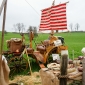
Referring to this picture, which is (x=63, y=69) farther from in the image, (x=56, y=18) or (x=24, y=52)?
(x=56, y=18)

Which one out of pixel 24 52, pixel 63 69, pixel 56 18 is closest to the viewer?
pixel 63 69

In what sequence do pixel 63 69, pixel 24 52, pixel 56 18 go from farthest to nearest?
pixel 56 18
pixel 24 52
pixel 63 69

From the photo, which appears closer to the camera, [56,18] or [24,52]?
[24,52]

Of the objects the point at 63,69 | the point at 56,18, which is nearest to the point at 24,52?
the point at 56,18

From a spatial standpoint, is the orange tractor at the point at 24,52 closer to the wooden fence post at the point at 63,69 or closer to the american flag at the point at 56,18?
the american flag at the point at 56,18

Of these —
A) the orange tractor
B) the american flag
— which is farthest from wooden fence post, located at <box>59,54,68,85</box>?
the american flag

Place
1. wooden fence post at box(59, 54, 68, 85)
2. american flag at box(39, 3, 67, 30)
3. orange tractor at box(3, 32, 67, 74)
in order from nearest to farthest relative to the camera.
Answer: wooden fence post at box(59, 54, 68, 85) < orange tractor at box(3, 32, 67, 74) < american flag at box(39, 3, 67, 30)

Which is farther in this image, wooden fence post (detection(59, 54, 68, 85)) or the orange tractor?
the orange tractor

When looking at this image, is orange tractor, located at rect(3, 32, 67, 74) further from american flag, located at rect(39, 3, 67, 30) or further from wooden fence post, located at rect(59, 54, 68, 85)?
wooden fence post, located at rect(59, 54, 68, 85)

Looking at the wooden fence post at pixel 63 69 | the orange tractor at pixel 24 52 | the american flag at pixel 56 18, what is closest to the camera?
the wooden fence post at pixel 63 69

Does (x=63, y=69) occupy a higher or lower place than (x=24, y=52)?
lower

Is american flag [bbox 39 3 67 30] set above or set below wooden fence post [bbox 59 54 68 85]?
above

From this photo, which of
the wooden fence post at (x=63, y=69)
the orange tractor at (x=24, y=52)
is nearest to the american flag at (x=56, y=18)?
the orange tractor at (x=24, y=52)

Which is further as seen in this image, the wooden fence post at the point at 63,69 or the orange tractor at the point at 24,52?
the orange tractor at the point at 24,52
